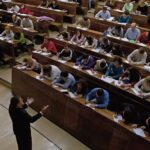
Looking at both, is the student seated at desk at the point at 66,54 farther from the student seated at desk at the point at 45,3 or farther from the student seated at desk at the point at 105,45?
the student seated at desk at the point at 45,3

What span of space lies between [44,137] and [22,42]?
331 centimetres

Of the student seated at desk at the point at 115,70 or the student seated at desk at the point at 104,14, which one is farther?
the student seated at desk at the point at 104,14

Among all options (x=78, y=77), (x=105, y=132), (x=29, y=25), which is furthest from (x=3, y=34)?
(x=105, y=132)

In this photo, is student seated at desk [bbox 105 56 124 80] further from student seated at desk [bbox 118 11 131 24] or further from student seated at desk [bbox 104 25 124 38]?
student seated at desk [bbox 118 11 131 24]

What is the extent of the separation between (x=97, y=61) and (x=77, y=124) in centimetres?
156

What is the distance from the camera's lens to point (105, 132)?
4.43 meters

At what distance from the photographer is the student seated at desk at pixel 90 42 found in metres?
6.87

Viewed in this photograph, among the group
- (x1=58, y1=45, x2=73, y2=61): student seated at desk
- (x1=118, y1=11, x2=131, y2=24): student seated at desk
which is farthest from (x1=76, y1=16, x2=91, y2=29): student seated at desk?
(x1=58, y1=45, x2=73, y2=61): student seated at desk

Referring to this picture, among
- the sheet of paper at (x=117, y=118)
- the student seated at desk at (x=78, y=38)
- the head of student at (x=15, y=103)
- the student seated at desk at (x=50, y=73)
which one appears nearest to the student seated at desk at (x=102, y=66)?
the student seated at desk at (x=50, y=73)

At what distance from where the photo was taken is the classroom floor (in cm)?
485

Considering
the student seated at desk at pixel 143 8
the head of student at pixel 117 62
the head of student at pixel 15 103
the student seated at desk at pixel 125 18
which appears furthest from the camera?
the student seated at desk at pixel 143 8

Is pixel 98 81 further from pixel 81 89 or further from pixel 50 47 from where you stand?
pixel 50 47

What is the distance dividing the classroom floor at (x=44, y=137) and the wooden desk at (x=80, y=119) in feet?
0.34

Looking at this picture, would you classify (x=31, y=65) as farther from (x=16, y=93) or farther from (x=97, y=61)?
(x=97, y=61)
